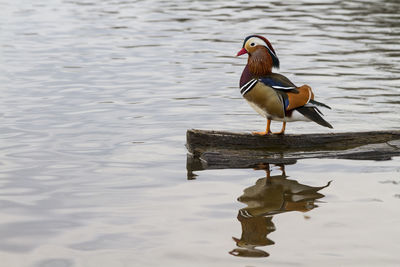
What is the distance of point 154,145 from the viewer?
32.8 ft

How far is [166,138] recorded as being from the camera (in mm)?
10375

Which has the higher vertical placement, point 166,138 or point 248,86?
point 248,86

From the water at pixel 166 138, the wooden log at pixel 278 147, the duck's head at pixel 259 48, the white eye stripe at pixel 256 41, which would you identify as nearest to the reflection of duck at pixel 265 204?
the water at pixel 166 138

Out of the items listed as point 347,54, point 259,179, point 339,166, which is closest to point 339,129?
point 339,166

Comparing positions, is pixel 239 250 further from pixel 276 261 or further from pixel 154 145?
pixel 154 145

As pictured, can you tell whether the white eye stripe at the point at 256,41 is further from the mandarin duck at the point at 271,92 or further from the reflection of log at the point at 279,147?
the reflection of log at the point at 279,147

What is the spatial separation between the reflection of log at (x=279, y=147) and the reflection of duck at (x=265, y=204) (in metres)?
0.26

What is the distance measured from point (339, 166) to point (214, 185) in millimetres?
1636

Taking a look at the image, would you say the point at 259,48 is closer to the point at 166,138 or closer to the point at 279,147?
the point at 279,147

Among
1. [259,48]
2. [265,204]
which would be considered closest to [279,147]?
[259,48]

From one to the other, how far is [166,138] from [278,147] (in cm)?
196

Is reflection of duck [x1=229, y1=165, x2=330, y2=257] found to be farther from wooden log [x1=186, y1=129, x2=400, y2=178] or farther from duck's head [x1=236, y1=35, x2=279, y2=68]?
duck's head [x1=236, y1=35, x2=279, y2=68]

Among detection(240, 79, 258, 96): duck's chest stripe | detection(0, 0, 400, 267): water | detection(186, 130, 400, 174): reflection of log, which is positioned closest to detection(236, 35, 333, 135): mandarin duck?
detection(240, 79, 258, 96): duck's chest stripe

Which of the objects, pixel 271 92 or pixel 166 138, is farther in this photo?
pixel 166 138
